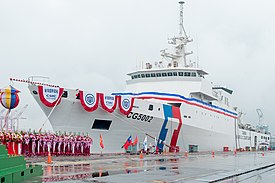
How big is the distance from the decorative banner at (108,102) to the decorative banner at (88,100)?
1.14ft

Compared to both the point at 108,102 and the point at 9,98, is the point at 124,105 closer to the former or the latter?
the point at 108,102

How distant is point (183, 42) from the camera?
3700 cm

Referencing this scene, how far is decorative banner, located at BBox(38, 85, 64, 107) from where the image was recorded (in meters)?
20.0

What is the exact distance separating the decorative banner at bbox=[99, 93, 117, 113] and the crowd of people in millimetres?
2193

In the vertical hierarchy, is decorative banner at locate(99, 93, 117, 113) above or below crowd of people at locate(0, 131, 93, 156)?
above

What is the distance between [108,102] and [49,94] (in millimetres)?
3680

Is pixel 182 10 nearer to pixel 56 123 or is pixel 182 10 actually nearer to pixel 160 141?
pixel 160 141

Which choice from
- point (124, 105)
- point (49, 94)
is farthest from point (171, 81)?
point (49, 94)

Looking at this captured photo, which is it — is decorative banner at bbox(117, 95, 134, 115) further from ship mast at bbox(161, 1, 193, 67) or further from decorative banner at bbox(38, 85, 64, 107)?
ship mast at bbox(161, 1, 193, 67)

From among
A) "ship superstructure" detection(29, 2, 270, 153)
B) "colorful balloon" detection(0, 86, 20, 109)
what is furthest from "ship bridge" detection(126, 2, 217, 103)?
"colorful balloon" detection(0, 86, 20, 109)

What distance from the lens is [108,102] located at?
2228cm

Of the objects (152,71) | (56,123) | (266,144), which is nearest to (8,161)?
(56,123)

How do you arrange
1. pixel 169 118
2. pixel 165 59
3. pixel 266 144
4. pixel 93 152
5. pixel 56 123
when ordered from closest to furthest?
pixel 56 123 → pixel 93 152 → pixel 169 118 → pixel 165 59 → pixel 266 144

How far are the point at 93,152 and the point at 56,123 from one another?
3000 mm
